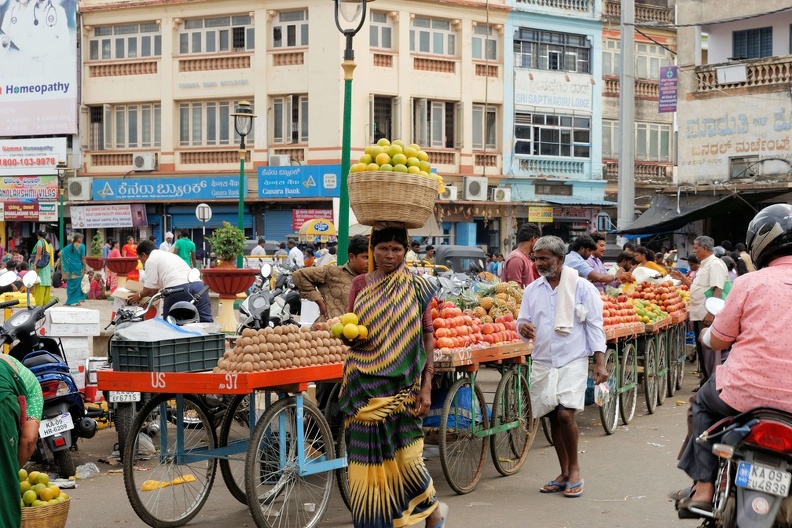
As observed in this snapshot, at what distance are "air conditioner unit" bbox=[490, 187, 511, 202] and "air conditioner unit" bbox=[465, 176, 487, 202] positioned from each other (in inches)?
26.0

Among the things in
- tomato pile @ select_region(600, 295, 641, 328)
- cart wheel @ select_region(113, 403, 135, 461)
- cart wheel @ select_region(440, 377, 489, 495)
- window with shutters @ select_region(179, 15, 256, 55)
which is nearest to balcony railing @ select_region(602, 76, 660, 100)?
window with shutters @ select_region(179, 15, 256, 55)

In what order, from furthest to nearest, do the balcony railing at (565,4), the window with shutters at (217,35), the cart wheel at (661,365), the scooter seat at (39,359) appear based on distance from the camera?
the balcony railing at (565,4), the window with shutters at (217,35), the cart wheel at (661,365), the scooter seat at (39,359)

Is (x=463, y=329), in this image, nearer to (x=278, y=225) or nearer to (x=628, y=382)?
(x=628, y=382)

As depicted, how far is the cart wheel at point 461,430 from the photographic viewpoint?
805 cm

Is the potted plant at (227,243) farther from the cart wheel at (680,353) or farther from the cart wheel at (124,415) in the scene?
the cart wheel at (124,415)

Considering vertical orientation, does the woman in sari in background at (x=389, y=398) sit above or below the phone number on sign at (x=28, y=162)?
below

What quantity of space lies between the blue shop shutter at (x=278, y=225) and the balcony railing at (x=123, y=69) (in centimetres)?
683

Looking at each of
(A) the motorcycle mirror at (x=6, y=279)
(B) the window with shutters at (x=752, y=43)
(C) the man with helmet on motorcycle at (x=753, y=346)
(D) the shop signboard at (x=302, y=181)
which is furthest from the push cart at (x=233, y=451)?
(D) the shop signboard at (x=302, y=181)

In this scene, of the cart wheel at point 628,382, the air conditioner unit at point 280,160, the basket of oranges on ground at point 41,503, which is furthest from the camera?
the air conditioner unit at point 280,160

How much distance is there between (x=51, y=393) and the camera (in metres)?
8.47

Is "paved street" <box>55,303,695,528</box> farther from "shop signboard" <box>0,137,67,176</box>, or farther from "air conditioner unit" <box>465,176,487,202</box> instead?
"shop signboard" <box>0,137,67,176</box>

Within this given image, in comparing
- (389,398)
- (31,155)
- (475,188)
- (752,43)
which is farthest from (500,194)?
(389,398)

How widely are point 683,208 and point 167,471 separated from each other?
23.6 meters

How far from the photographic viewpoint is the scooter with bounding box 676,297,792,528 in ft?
15.2
